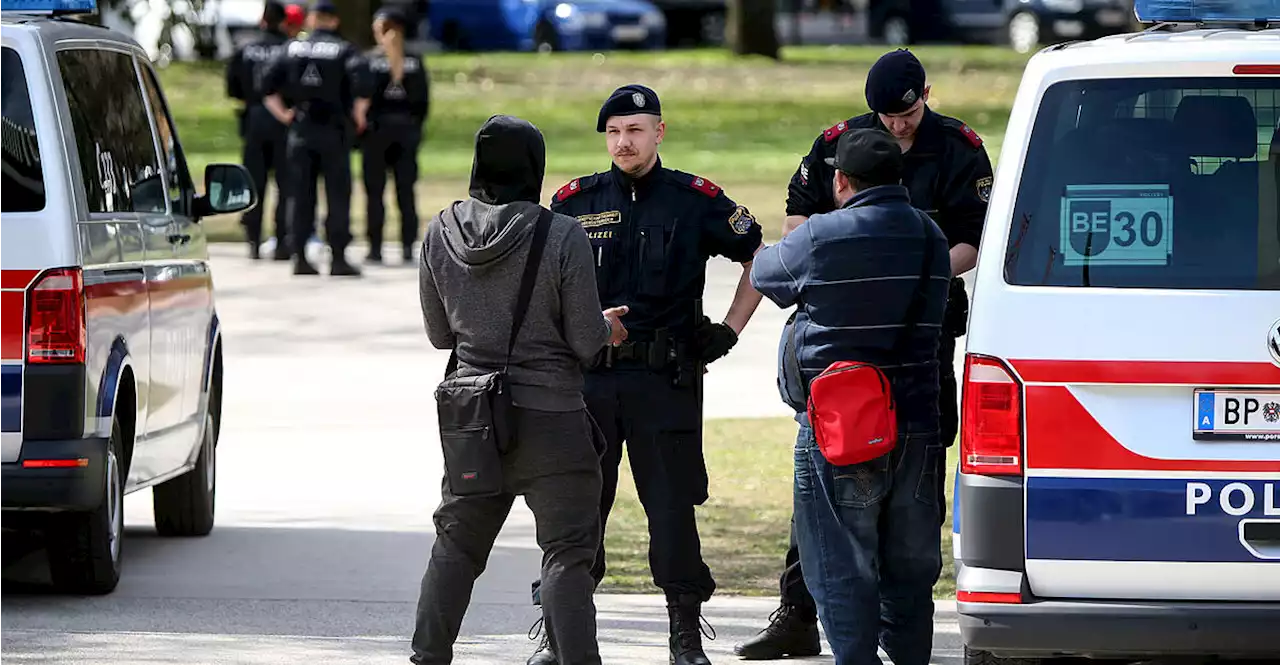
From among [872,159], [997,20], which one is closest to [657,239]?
[872,159]

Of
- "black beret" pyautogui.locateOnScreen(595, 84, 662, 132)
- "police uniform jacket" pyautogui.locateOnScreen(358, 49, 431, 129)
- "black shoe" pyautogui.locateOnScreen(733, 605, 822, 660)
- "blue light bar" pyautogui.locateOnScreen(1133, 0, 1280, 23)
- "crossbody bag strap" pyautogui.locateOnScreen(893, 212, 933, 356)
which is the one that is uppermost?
"blue light bar" pyautogui.locateOnScreen(1133, 0, 1280, 23)

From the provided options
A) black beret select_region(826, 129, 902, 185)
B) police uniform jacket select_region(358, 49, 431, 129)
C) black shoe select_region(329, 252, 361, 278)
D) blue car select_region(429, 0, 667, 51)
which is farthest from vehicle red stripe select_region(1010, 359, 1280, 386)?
blue car select_region(429, 0, 667, 51)

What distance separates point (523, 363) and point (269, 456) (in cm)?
542

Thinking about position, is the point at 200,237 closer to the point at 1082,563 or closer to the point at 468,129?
the point at 1082,563

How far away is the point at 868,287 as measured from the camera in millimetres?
6004

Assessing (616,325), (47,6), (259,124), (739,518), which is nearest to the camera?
(616,325)

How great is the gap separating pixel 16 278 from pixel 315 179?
10.8 m

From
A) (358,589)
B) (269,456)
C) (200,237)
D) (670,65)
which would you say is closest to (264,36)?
(269,456)

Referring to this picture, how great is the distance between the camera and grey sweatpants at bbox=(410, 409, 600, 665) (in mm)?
6195

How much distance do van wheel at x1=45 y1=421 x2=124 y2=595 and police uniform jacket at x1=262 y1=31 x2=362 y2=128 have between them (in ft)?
31.8

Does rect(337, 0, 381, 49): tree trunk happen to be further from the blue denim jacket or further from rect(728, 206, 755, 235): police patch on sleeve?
the blue denim jacket

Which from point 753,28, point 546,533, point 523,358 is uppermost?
point 523,358

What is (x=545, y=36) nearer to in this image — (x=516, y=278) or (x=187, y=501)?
(x=187, y=501)

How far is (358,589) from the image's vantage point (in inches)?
331
